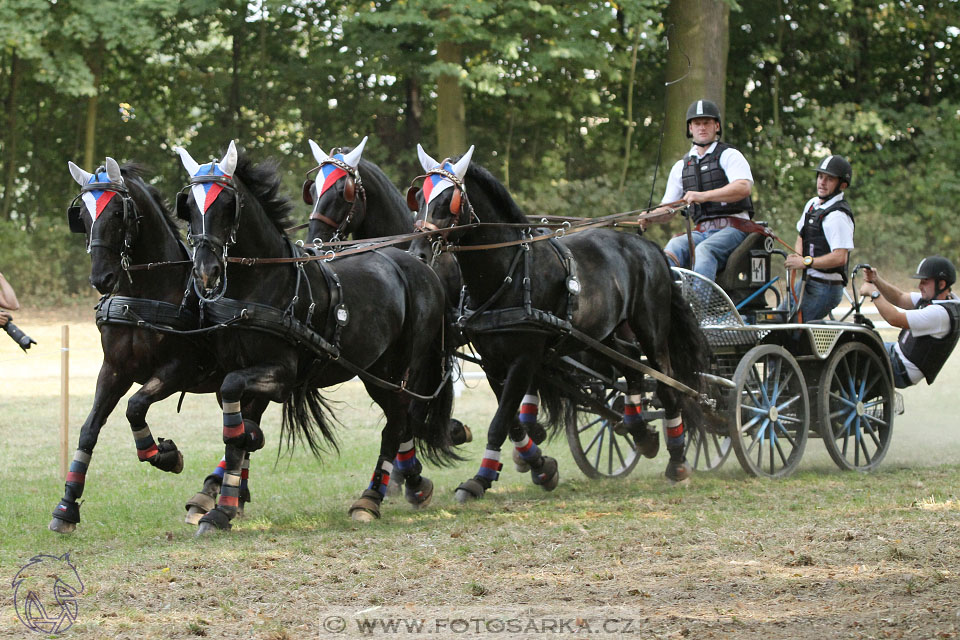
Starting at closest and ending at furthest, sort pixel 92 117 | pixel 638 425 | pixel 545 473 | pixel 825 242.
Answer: pixel 545 473
pixel 638 425
pixel 825 242
pixel 92 117

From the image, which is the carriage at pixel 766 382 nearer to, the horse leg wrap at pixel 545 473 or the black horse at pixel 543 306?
the black horse at pixel 543 306

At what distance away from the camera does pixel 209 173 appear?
614 cm

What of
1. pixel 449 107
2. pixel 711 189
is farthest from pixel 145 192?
pixel 449 107

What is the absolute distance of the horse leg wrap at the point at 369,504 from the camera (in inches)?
278

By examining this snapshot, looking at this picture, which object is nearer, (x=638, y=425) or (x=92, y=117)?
(x=638, y=425)

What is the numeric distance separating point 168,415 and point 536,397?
5.40m

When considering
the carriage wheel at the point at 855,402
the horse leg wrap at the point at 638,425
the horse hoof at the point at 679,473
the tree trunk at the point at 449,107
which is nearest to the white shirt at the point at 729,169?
the carriage wheel at the point at 855,402

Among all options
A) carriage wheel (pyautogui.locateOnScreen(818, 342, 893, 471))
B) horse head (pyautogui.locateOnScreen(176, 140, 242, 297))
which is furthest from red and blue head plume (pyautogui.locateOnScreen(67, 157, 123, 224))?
carriage wheel (pyautogui.locateOnScreen(818, 342, 893, 471))

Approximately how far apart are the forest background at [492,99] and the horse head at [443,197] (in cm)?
1132

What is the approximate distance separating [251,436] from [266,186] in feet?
4.48

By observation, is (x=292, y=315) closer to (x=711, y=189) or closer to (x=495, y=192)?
(x=495, y=192)

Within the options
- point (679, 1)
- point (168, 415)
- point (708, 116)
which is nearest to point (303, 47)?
point (679, 1)

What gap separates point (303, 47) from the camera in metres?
21.4

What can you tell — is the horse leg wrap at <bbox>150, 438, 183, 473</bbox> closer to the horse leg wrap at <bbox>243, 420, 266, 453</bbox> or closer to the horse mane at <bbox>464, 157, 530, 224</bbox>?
the horse leg wrap at <bbox>243, 420, 266, 453</bbox>
